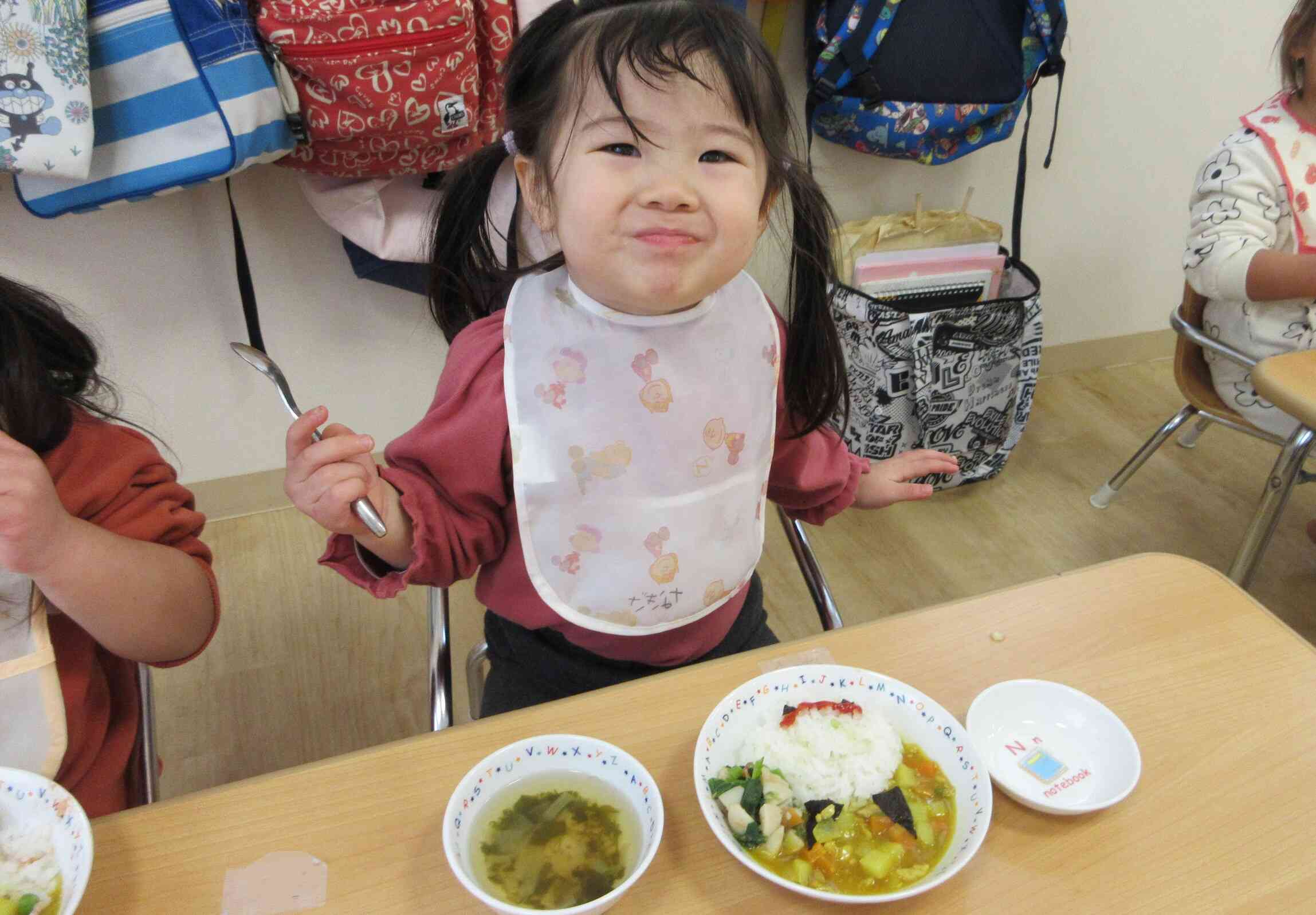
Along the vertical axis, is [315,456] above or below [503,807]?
above

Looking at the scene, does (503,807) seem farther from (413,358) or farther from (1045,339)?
(1045,339)

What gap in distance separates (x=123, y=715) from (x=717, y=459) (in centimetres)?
67

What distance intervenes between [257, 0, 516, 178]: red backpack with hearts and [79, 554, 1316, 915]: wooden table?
100 centimetres

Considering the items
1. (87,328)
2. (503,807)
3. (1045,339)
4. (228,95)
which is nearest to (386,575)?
(503,807)

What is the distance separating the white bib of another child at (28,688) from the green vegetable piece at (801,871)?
0.62 meters

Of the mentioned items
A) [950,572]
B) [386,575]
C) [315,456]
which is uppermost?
[315,456]

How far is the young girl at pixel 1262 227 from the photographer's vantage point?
62.5 inches

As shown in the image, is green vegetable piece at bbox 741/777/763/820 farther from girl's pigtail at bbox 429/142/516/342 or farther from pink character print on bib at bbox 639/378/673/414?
girl's pigtail at bbox 429/142/516/342

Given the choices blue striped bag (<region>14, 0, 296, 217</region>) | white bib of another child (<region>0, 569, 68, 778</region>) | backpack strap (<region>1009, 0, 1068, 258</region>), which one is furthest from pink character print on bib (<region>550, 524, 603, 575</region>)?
backpack strap (<region>1009, 0, 1068, 258</region>)

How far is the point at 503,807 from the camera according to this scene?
611mm

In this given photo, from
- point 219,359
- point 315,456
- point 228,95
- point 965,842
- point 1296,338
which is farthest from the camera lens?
point 219,359

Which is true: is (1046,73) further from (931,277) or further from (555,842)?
(555,842)

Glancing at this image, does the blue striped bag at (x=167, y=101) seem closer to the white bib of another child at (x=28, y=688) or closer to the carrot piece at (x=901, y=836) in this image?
the white bib of another child at (x=28, y=688)

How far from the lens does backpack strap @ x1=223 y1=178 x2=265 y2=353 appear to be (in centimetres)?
171
